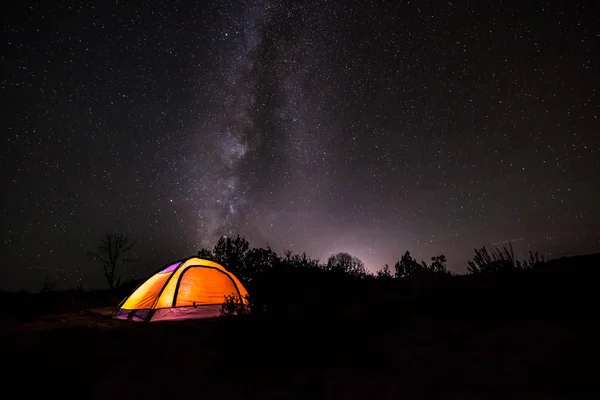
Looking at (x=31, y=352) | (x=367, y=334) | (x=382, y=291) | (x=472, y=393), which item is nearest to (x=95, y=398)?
(x=31, y=352)

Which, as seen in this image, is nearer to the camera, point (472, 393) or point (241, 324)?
point (472, 393)

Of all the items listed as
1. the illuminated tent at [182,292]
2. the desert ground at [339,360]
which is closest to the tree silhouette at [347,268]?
the illuminated tent at [182,292]

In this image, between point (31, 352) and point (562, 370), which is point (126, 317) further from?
point (562, 370)

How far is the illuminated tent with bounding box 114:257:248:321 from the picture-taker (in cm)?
820

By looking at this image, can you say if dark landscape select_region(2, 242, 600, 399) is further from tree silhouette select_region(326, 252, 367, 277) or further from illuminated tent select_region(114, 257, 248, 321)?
tree silhouette select_region(326, 252, 367, 277)

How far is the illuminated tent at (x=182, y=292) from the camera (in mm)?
8198

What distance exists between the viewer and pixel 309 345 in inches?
152

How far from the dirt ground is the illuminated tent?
3244mm

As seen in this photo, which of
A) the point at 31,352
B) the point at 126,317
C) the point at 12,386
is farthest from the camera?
the point at 126,317

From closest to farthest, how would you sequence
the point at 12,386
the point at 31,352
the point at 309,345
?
the point at 12,386
the point at 309,345
the point at 31,352

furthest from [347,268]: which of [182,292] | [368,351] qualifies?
[368,351]

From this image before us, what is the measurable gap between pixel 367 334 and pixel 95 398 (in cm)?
348

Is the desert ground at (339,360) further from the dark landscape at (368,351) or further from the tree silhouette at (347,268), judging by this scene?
the tree silhouette at (347,268)

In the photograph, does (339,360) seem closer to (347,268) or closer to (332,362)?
(332,362)
